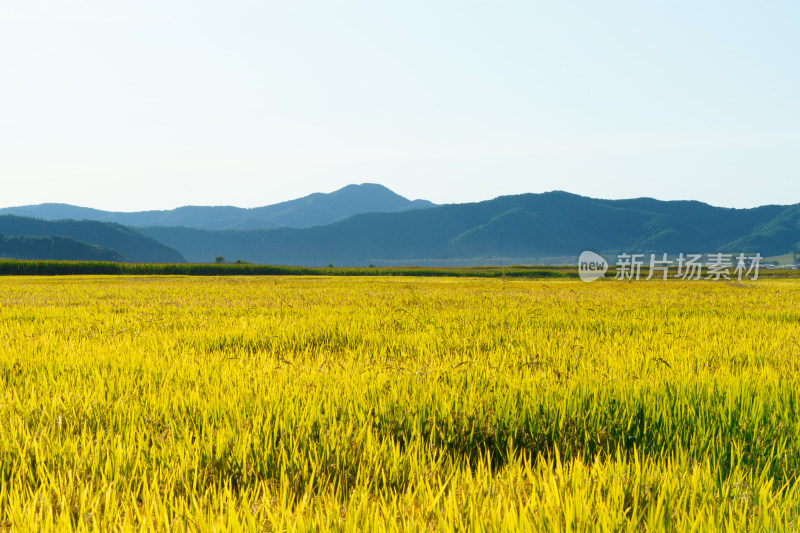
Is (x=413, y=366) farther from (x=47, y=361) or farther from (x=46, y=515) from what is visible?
(x=47, y=361)

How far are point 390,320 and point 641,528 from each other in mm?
6256

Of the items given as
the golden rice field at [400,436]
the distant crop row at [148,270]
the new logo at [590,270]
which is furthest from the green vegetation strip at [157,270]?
the golden rice field at [400,436]

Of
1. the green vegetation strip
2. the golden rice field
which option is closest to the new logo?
the green vegetation strip

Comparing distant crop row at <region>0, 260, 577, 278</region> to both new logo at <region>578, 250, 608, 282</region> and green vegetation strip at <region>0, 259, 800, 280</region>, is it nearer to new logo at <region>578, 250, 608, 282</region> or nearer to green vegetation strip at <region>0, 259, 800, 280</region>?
green vegetation strip at <region>0, 259, 800, 280</region>

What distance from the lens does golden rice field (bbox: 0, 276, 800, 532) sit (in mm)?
1696

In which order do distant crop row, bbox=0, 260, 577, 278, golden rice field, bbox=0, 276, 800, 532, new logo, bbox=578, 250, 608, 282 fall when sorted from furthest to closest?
1. distant crop row, bbox=0, 260, 577, 278
2. new logo, bbox=578, 250, 608, 282
3. golden rice field, bbox=0, 276, 800, 532

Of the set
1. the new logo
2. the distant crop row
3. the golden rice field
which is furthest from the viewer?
the distant crop row

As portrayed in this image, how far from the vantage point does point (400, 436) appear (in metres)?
2.61

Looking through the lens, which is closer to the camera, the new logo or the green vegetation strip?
the new logo

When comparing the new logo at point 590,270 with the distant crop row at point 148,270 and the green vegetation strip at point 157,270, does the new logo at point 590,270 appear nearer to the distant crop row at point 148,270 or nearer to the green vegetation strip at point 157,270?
the green vegetation strip at point 157,270

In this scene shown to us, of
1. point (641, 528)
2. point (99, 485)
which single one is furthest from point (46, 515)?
point (641, 528)

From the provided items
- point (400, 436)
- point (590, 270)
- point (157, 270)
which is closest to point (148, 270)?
point (157, 270)

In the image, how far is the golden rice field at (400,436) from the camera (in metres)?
1.70

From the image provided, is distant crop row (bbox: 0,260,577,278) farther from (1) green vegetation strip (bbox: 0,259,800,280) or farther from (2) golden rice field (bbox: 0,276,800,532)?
(2) golden rice field (bbox: 0,276,800,532)
